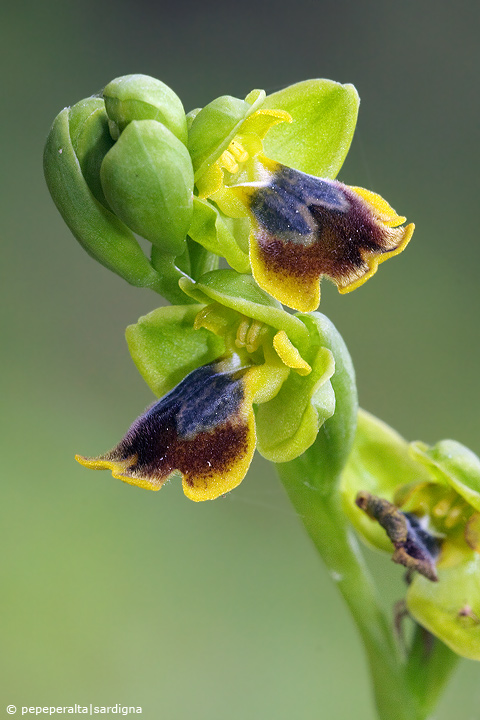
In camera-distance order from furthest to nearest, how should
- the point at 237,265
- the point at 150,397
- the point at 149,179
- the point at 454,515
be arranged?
the point at 150,397 < the point at 454,515 < the point at 237,265 < the point at 149,179

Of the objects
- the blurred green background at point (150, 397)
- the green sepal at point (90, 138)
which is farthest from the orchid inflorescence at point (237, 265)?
the blurred green background at point (150, 397)

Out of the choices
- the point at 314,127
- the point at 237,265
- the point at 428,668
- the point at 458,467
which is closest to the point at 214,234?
the point at 237,265

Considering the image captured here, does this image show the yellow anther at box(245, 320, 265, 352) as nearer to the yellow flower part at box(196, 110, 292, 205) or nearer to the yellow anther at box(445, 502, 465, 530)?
the yellow flower part at box(196, 110, 292, 205)

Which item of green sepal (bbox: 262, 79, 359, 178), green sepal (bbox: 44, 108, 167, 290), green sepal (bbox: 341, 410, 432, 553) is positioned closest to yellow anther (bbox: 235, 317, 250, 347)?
green sepal (bbox: 44, 108, 167, 290)

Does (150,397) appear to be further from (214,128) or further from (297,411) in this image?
(214,128)

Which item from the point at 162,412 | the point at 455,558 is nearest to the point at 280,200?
the point at 162,412

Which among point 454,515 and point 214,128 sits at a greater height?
point 214,128
